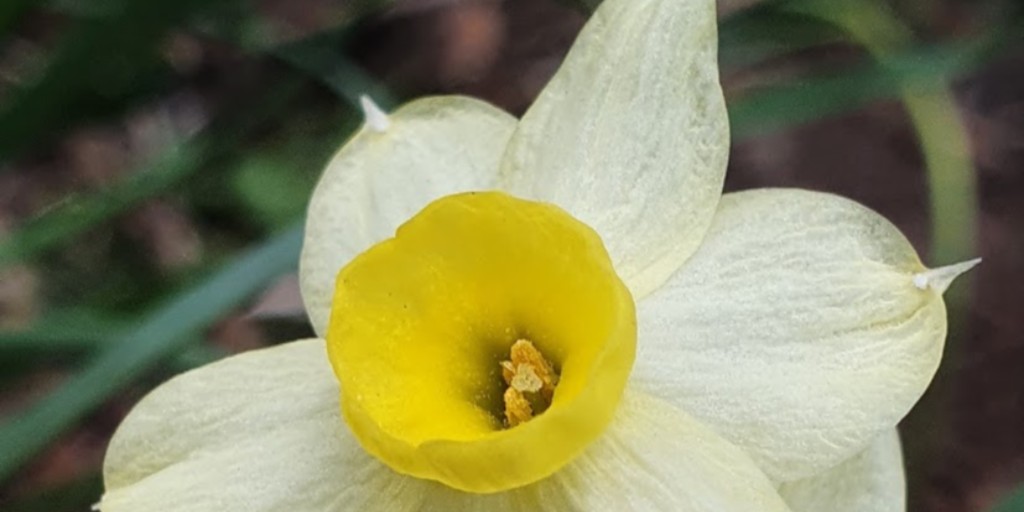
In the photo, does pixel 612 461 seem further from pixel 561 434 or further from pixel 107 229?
pixel 107 229

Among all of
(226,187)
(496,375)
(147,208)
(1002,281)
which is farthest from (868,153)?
(496,375)

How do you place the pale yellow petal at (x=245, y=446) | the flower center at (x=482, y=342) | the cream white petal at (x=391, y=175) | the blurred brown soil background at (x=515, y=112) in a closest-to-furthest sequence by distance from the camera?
the flower center at (x=482, y=342)
the pale yellow petal at (x=245, y=446)
the cream white petal at (x=391, y=175)
the blurred brown soil background at (x=515, y=112)

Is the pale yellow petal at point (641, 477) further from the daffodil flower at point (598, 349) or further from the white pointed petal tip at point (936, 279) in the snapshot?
the white pointed petal tip at point (936, 279)

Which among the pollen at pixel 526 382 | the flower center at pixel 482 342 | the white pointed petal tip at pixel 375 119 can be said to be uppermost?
the white pointed petal tip at pixel 375 119

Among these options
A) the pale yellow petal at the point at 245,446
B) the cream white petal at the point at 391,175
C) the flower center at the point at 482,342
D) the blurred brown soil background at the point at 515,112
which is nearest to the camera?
the flower center at the point at 482,342

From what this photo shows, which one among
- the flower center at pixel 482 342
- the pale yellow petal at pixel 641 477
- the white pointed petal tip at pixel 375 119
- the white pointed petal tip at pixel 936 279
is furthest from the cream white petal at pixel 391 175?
the white pointed petal tip at pixel 936 279

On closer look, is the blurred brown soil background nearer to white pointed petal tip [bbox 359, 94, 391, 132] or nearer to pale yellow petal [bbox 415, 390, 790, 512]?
white pointed petal tip [bbox 359, 94, 391, 132]

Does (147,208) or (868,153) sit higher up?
(147,208)
